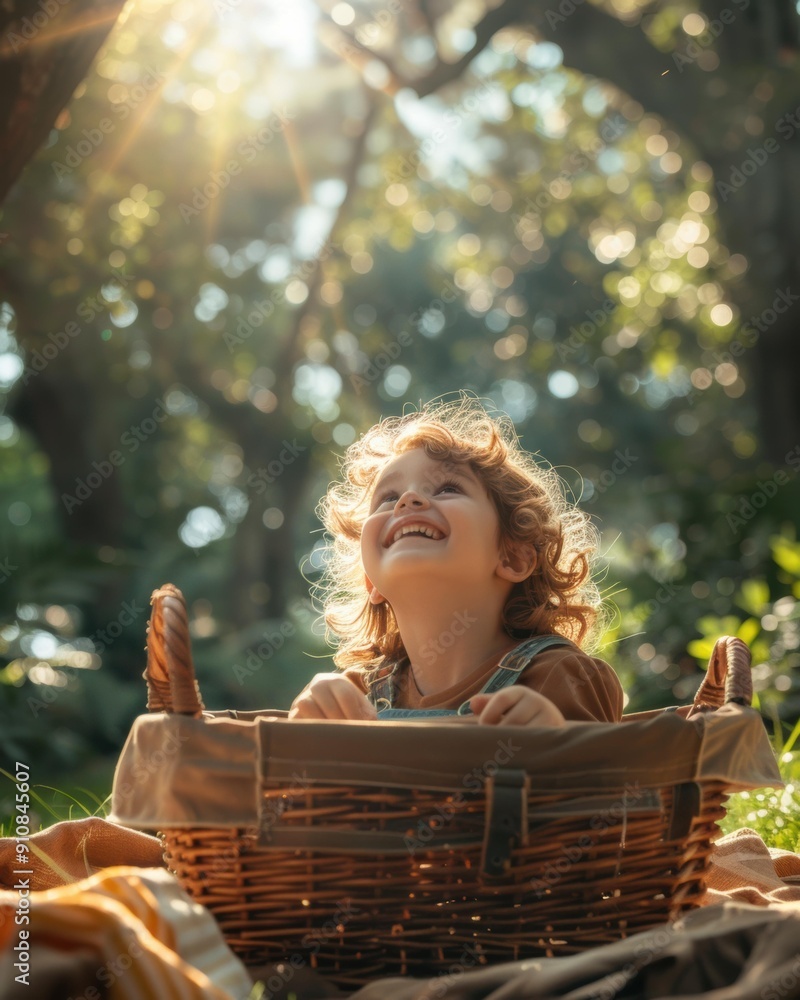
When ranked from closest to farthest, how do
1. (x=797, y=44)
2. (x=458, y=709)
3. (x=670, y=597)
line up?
(x=458, y=709), (x=670, y=597), (x=797, y=44)

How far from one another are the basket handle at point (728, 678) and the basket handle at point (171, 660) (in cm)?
97

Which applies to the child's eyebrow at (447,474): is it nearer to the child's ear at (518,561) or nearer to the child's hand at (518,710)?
the child's ear at (518,561)

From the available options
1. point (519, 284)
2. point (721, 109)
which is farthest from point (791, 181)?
point (519, 284)

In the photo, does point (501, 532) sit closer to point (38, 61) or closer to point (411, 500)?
point (411, 500)

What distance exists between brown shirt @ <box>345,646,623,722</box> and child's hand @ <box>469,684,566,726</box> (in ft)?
1.01

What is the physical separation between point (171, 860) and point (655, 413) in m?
18.4

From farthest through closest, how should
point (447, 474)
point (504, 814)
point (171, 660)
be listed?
point (447, 474), point (171, 660), point (504, 814)

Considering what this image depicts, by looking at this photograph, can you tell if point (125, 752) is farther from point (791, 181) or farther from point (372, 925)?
point (791, 181)

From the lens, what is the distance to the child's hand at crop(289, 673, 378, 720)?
1952mm

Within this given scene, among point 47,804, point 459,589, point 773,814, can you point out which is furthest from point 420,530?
point 47,804

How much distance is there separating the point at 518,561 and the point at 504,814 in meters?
1.09

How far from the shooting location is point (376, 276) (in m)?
18.8

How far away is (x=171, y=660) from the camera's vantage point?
5.50ft

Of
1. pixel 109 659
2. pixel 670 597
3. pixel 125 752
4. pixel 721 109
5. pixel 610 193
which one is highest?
pixel 610 193
